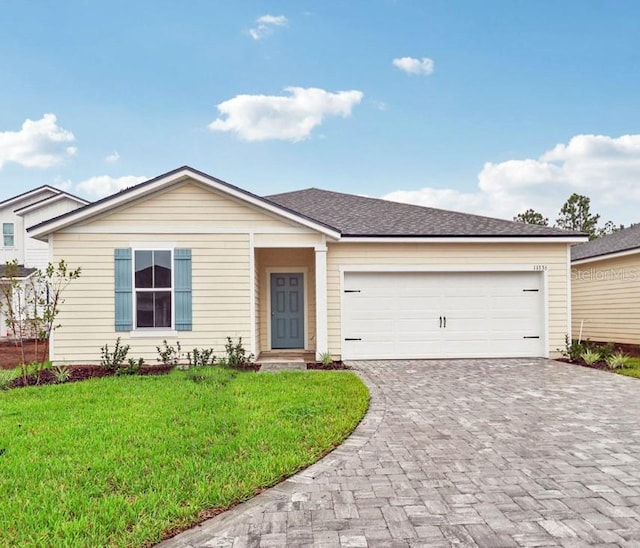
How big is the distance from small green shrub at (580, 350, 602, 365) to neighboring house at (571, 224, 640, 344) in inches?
139

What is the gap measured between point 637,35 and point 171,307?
15.3m

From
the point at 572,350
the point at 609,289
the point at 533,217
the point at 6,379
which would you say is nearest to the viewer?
the point at 6,379

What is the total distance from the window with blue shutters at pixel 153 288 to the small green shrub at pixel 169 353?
0.44 m

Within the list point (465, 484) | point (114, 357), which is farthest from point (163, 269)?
point (465, 484)

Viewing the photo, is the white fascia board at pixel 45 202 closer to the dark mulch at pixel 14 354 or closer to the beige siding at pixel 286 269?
the dark mulch at pixel 14 354

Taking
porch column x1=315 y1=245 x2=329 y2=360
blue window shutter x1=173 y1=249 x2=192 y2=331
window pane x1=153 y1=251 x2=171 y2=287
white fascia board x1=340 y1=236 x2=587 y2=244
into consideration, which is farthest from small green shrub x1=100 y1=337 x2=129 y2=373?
white fascia board x1=340 y1=236 x2=587 y2=244

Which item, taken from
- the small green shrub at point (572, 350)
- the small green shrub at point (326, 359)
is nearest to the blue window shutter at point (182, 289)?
the small green shrub at point (326, 359)

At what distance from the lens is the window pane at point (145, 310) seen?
9.80m

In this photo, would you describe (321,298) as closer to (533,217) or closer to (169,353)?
(169,353)

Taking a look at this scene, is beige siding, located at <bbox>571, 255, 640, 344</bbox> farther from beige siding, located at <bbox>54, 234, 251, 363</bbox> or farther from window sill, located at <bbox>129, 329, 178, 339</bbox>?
window sill, located at <bbox>129, 329, 178, 339</bbox>

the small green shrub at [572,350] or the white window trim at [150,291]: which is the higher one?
the white window trim at [150,291]

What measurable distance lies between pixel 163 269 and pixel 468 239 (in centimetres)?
745

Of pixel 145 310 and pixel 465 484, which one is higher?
pixel 145 310

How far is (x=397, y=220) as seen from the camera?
38.3 ft
